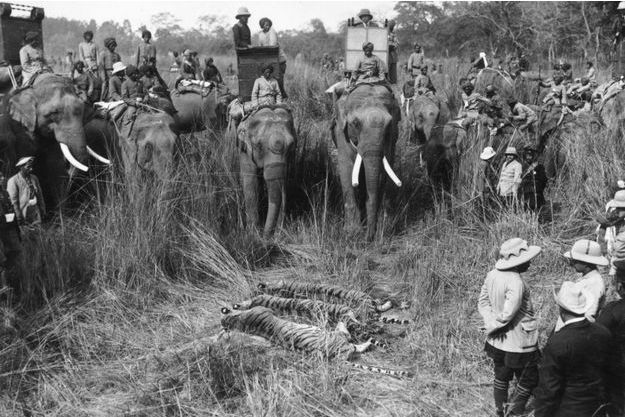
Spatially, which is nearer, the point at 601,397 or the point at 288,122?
the point at 601,397

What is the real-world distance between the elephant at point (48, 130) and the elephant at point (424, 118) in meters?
5.85

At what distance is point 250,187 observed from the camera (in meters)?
9.28

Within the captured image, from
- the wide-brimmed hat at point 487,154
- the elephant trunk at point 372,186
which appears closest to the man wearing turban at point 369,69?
the elephant trunk at point 372,186

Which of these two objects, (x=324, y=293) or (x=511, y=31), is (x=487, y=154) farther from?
(x=511, y=31)

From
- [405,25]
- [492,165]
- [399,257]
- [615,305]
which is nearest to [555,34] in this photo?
[405,25]

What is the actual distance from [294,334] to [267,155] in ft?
11.5

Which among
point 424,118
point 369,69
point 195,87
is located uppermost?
point 369,69

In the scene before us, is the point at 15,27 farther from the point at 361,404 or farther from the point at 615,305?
the point at 615,305

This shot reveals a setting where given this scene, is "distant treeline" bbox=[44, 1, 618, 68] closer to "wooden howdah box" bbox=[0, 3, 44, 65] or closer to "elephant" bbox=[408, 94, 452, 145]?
"elephant" bbox=[408, 94, 452, 145]

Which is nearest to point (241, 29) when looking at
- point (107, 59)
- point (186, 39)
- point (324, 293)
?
point (107, 59)

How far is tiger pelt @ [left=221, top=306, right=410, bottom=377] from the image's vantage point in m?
5.71

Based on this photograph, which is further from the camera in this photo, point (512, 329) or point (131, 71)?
point (131, 71)

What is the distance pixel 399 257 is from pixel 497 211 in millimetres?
1512

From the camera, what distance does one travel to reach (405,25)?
45000mm
